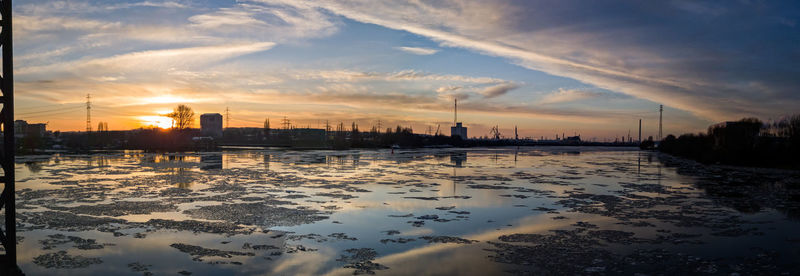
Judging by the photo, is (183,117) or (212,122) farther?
(212,122)

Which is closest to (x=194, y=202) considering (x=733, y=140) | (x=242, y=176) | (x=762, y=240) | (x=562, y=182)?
(x=242, y=176)

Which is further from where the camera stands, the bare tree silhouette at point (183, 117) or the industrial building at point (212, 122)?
the industrial building at point (212, 122)

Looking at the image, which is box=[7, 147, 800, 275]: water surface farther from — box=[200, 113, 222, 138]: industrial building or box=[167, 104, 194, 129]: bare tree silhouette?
box=[200, 113, 222, 138]: industrial building

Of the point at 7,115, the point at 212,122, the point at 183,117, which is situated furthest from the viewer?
the point at 212,122

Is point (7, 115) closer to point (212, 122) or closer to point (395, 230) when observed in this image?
point (395, 230)

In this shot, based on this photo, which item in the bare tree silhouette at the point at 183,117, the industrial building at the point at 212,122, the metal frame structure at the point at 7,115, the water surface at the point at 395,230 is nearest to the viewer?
the metal frame structure at the point at 7,115

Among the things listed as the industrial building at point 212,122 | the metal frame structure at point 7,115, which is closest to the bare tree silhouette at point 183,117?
the industrial building at point 212,122

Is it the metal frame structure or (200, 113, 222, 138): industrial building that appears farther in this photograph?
(200, 113, 222, 138): industrial building

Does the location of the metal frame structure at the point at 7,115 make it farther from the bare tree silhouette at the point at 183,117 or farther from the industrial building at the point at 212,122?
the industrial building at the point at 212,122

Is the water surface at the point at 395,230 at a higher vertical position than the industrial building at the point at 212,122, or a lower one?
lower

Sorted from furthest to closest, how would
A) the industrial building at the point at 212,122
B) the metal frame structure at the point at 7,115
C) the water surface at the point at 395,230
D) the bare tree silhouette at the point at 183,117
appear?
1. the industrial building at the point at 212,122
2. the bare tree silhouette at the point at 183,117
3. the water surface at the point at 395,230
4. the metal frame structure at the point at 7,115

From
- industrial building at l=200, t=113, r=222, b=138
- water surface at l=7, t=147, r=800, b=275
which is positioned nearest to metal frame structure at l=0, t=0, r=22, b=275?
water surface at l=7, t=147, r=800, b=275

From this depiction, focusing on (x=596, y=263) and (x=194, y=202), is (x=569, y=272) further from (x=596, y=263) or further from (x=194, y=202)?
(x=194, y=202)

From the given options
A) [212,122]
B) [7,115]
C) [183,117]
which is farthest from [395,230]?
[212,122]
